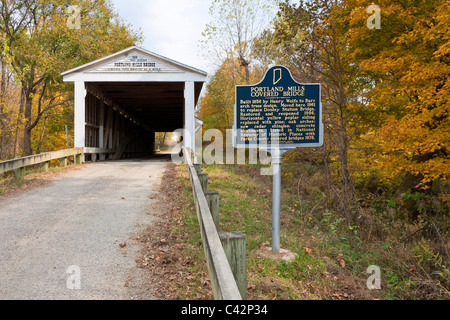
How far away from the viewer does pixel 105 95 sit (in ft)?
64.7

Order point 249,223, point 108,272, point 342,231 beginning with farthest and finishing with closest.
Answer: point 342,231 < point 249,223 < point 108,272

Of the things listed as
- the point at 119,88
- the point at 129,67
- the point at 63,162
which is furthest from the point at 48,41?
the point at 63,162

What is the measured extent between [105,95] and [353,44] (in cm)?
1527

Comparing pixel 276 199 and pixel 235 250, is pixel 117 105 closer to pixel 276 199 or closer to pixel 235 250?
pixel 276 199

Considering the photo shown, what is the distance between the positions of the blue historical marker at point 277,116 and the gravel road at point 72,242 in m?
2.42

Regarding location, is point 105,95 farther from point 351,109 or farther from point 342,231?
point 342,231

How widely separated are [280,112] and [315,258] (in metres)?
2.50

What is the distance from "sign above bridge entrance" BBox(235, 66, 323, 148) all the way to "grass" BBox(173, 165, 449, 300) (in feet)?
6.16

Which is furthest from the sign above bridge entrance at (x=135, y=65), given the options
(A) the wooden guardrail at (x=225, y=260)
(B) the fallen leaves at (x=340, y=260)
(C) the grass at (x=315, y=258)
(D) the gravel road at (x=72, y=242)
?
(A) the wooden guardrail at (x=225, y=260)

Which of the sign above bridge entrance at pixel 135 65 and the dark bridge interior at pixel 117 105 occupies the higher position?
the sign above bridge entrance at pixel 135 65

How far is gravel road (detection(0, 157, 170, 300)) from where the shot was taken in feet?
11.3

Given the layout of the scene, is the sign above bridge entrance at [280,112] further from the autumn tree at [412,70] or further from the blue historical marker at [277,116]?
the autumn tree at [412,70]

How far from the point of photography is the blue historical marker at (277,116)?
5.12 meters
